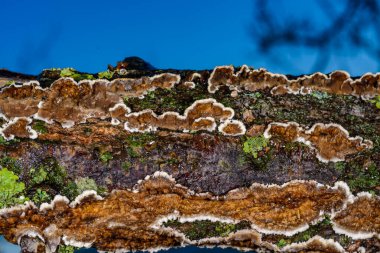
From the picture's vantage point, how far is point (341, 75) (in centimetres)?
510

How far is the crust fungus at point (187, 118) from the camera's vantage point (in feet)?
14.9

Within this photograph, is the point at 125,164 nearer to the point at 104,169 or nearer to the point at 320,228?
the point at 104,169

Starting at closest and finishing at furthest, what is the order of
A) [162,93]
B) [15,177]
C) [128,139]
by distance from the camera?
[15,177] → [128,139] → [162,93]

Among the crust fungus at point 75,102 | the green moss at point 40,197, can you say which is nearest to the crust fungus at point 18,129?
the crust fungus at point 75,102

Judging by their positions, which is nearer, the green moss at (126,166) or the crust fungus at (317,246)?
the green moss at (126,166)

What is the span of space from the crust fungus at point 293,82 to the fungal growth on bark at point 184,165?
0.06ft

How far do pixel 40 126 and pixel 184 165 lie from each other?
177 centimetres

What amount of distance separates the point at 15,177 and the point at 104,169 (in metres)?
0.98

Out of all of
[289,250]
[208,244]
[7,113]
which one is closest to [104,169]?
[7,113]

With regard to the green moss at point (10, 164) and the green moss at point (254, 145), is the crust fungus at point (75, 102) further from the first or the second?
the green moss at point (254, 145)

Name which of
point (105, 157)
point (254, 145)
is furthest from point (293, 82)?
point (105, 157)

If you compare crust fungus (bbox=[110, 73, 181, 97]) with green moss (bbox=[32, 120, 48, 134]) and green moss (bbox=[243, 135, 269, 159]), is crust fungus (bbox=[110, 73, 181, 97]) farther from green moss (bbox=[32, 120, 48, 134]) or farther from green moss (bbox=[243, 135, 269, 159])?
green moss (bbox=[243, 135, 269, 159])

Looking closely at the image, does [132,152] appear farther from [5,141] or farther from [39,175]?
[5,141]

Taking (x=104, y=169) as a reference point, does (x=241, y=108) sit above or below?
above
